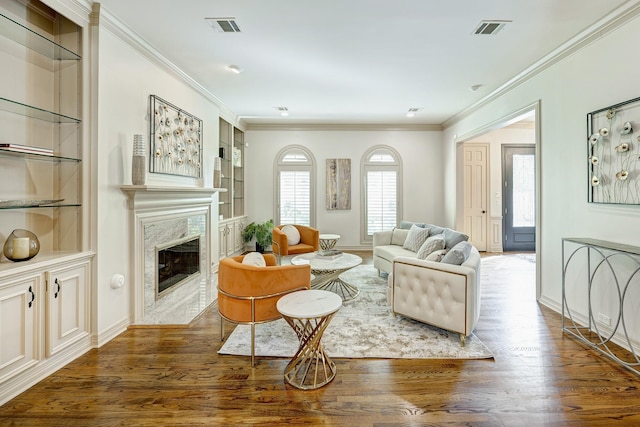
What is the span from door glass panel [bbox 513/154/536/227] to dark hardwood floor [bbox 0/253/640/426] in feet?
15.7

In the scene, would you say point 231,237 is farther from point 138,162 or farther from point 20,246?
point 20,246

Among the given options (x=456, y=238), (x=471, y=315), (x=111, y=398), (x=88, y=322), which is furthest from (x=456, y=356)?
(x=88, y=322)

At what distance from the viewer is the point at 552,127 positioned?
3584 millimetres

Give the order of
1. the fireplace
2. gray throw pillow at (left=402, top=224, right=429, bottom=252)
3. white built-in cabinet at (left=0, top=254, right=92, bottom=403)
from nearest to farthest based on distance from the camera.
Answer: white built-in cabinet at (left=0, top=254, right=92, bottom=403), the fireplace, gray throw pillow at (left=402, top=224, right=429, bottom=252)

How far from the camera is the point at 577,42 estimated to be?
3.09 metres

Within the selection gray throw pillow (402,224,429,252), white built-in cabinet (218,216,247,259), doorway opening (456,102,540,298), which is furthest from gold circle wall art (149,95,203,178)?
doorway opening (456,102,540,298)

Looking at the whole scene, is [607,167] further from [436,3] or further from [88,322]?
[88,322]

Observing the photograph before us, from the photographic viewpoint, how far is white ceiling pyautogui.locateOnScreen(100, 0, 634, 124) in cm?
A: 265

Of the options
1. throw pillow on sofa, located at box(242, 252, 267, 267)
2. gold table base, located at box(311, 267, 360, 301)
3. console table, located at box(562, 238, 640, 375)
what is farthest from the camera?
gold table base, located at box(311, 267, 360, 301)

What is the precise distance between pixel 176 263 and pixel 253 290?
206cm

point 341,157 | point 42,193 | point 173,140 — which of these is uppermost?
point 341,157

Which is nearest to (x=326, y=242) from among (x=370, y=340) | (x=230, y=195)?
(x=230, y=195)

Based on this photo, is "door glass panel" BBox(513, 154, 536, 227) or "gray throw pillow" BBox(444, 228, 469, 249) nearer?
"gray throw pillow" BBox(444, 228, 469, 249)

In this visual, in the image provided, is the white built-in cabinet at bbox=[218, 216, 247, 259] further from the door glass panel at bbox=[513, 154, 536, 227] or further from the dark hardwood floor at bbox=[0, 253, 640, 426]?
the door glass panel at bbox=[513, 154, 536, 227]
